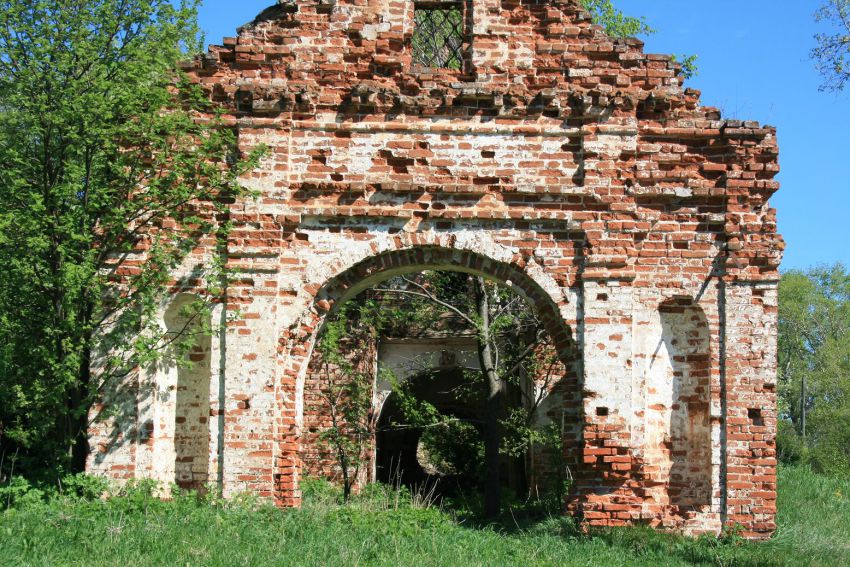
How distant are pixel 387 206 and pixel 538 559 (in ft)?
12.1

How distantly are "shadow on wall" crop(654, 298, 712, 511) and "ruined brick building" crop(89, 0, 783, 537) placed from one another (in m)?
0.02

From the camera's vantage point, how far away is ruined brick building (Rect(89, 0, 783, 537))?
29.5ft

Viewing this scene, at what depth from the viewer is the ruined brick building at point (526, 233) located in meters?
8.99

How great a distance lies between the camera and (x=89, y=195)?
874 cm

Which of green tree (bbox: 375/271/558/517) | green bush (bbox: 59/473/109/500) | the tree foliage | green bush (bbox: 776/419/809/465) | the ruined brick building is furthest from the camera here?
green bush (bbox: 776/419/809/465)

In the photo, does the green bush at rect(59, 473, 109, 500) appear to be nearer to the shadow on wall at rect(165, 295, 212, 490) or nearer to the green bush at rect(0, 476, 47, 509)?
the green bush at rect(0, 476, 47, 509)

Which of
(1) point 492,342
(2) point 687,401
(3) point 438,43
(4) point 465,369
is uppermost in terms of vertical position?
(3) point 438,43

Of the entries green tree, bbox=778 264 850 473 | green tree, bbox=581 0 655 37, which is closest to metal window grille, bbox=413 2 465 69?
green tree, bbox=581 0 655 37

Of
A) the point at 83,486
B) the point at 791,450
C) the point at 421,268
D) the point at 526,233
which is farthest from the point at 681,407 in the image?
the point at 791,450

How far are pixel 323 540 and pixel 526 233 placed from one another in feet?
11.8

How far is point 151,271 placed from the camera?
889 centimetres

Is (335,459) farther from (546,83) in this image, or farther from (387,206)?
(546,83)

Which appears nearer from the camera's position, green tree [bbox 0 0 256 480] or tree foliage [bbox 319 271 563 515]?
green tree [bbox 0 0 256 480]

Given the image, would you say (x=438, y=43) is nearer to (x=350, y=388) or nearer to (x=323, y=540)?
(x=350, y=388)
